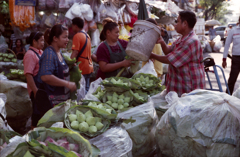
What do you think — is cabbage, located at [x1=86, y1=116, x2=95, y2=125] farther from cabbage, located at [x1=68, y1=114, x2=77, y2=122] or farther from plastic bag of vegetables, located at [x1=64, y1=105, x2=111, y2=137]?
cabbage, located at [x1=68, y1=114, x2=77, y2=122]

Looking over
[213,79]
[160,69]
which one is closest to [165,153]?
[160,69]

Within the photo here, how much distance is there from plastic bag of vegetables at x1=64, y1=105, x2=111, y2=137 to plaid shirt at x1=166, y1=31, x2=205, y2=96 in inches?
59.2

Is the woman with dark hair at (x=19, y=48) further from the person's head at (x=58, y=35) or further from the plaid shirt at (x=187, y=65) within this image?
the plaid shirt at (x=187, y=65)

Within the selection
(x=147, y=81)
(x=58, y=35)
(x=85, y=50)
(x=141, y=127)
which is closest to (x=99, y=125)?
(x=141, y=127)

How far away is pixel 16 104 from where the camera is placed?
3.89 m

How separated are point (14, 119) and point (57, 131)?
2.94 m

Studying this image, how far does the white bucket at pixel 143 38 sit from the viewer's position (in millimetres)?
2611

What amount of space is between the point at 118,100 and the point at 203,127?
90cm

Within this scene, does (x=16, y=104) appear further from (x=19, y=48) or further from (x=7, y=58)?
(x=19, y=48)

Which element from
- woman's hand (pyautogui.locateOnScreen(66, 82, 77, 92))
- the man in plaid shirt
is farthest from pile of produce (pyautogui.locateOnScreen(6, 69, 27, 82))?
the man in plaid shirt

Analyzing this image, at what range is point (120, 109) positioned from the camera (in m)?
2.23

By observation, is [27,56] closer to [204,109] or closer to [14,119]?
[14,119]

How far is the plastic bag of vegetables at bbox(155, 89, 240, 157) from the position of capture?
1777 millimetres

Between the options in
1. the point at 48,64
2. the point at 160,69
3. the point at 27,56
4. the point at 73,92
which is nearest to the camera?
the point at 48,64
